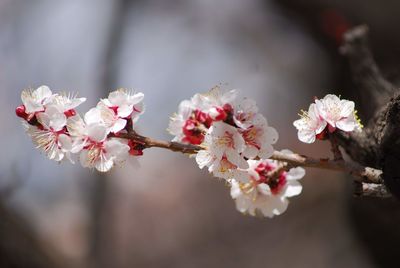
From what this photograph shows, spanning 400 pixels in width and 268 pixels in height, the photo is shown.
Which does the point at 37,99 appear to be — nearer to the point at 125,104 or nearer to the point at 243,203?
the point at 125,104

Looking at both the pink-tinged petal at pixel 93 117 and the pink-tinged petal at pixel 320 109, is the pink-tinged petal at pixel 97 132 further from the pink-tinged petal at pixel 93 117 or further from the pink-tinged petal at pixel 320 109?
the pink-tinged petal at pixel 320 109

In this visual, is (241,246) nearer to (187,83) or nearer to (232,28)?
(187,83)

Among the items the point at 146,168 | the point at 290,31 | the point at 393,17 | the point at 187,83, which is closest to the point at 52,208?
the point at 146,168

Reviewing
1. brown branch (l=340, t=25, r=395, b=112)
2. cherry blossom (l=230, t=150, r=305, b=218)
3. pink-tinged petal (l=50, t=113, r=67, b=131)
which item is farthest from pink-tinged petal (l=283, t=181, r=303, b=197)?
brown branch (l=340, t=25, r=395, b=112)

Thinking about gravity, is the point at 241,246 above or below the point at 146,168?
below

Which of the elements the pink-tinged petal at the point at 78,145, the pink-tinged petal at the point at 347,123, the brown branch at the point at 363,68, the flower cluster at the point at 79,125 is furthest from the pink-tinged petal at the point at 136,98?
the brown branch at the point at 363,68

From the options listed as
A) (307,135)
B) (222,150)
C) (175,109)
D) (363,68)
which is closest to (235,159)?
(222,150)
